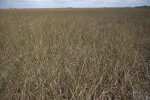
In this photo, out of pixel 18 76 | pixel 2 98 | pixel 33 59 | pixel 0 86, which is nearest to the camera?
pixel 2 98

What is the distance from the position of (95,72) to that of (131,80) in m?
0.49

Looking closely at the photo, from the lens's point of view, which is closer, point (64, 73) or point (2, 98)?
point (2, 98)

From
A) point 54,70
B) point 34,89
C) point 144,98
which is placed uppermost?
point 54,70

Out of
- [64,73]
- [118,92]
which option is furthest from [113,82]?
[64,73]

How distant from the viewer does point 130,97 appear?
3.65 ft

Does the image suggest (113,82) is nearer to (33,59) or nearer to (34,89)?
(34,89)

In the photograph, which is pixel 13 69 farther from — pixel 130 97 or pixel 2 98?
pixel 130 97

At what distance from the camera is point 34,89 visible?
3.52 ft

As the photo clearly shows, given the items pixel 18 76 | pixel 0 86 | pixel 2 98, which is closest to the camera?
pixel 2 98

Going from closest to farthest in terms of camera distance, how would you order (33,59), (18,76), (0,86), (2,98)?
(2,98) < (0,86) < (18,76) < (33,59)

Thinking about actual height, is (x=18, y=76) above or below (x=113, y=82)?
above

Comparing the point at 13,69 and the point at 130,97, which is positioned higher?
the point at 13,69

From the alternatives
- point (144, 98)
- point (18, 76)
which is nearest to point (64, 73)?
point (18, 76)

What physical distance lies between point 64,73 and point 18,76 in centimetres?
59
